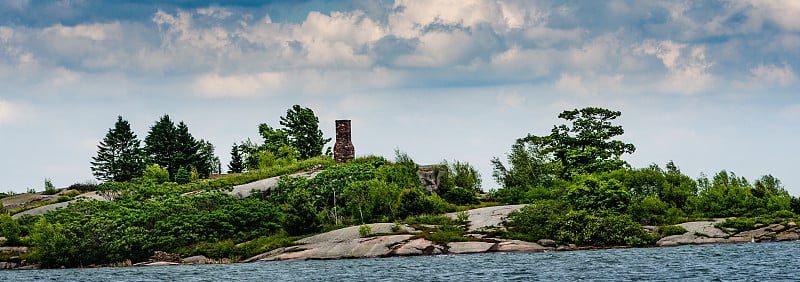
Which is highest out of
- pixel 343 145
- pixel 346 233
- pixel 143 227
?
pixel 343 145

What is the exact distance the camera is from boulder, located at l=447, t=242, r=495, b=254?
8012 centimetres

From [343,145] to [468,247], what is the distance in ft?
129

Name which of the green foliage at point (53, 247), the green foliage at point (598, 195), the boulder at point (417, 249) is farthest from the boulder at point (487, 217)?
the green foliage at point (53, 247)

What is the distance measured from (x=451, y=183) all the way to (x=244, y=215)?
30.0 m

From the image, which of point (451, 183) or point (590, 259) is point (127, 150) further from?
point (590, 259)

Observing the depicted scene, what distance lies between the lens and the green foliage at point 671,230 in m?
83.7

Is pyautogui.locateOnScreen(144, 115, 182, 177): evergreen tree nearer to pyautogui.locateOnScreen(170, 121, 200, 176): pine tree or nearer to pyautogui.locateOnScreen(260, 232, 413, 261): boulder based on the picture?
pyautogui.locateOnScreen(170, 121, 200, 176): pine tree

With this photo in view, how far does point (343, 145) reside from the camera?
382ft

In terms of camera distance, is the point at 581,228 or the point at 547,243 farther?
the point at 581,228

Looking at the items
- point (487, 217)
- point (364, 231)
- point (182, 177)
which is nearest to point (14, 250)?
point (364, 231)

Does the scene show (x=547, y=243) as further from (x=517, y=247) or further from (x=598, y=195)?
(x=598, y=195)

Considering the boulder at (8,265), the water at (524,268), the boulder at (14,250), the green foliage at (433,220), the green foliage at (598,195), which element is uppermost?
the green foliage at (598,195)

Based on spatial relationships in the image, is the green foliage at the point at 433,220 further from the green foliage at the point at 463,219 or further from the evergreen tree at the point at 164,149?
the evergreen tree at the point at 164,149

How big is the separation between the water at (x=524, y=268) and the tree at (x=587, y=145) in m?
36.8
